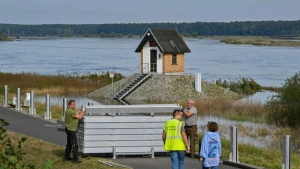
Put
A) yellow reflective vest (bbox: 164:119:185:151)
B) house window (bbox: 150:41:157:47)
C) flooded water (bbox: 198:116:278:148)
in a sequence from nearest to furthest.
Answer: yellow reflective vest (bbox: 164:119:185:151) → flooded water (bbox: 198:116:278:148) → house window (bbox: 150:41:157:47)

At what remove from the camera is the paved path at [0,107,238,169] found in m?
17.5

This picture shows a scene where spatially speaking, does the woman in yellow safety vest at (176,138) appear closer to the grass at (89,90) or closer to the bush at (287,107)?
the grass at (89,90)

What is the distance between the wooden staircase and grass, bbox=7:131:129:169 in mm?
34738

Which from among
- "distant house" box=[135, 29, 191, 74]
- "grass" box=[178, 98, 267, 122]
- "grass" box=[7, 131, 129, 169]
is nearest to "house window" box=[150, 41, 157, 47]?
"distant house" box=[135, 29, 191, 74]

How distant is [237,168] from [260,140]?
1297cm

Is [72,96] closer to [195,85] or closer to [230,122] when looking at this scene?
[195,85]

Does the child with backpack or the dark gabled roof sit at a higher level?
the dark gabled roof

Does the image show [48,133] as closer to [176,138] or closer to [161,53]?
[176,138]

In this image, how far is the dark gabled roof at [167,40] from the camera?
194 feet

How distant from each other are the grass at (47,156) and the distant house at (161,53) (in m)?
37.5

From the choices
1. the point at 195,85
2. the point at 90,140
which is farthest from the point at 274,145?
the point at 195,85

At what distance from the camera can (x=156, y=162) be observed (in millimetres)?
17812

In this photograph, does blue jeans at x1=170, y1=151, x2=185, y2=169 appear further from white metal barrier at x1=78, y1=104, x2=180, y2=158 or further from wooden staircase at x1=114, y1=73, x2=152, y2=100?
wooden staircase at x1=114, y1=73, x2=152, y2=100

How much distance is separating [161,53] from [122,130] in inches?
1615
